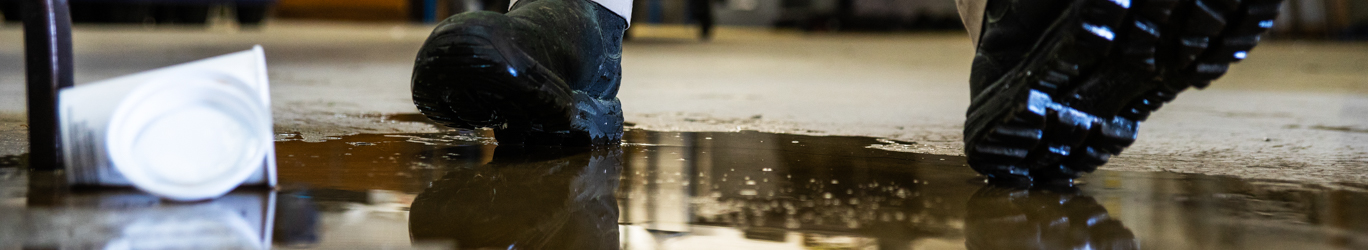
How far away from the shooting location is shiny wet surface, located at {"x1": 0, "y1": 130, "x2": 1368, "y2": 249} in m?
0.48

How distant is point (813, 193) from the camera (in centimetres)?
63

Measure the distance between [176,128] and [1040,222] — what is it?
1.43ft

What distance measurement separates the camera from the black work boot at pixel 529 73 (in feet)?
2.23

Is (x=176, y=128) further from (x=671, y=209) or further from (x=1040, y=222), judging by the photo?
(x=1040, y=222)

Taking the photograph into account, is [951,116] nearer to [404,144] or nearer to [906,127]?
[906,127]

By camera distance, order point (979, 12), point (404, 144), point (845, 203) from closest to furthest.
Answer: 1. point (845, 203)
2. point (979, 12)
3. point (404, 144)

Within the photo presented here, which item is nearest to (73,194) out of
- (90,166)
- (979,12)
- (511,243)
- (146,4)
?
(90,166)

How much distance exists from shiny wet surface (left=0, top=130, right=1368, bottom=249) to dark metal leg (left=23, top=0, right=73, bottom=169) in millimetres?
43

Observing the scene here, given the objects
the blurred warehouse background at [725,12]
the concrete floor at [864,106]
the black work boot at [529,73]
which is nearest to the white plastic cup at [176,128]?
the black work boot at [529,73]

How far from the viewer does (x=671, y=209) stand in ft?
1.85

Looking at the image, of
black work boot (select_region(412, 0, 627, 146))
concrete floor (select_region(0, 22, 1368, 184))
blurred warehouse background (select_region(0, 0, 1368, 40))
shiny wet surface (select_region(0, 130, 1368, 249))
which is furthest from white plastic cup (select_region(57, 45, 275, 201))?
blurred warehouse background (select_region(0, 0, 1368, 40))

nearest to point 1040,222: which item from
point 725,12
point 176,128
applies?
point 176,128

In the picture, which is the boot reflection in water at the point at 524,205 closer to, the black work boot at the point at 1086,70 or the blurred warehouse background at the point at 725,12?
the black work boot at the point at 1086,70

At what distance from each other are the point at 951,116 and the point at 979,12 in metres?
0.57
